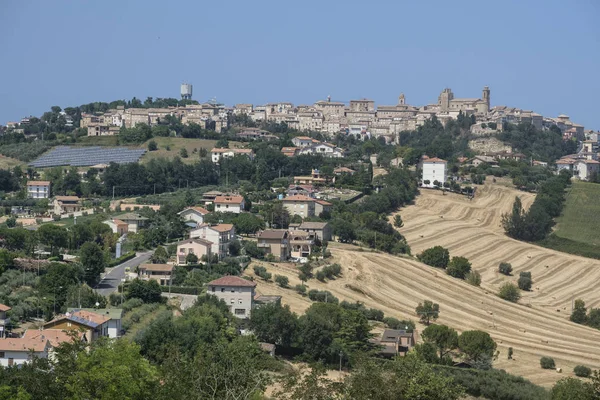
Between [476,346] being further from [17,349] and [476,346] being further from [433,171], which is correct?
[433,171]

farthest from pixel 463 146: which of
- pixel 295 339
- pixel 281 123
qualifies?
pixel 295 339

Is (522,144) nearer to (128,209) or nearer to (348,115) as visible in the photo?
(348,115)

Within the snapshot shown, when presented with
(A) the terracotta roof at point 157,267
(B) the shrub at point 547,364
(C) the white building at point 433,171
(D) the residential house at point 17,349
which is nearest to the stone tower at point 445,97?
(C) the white building at point 433,171

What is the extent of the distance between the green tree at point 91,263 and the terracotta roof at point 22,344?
1232cm

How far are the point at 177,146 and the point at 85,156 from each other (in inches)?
326

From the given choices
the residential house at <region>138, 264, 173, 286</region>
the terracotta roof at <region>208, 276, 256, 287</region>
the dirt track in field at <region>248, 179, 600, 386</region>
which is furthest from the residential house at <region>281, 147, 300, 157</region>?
the terracotta roof at <region>208, 276, 256, 287</region>

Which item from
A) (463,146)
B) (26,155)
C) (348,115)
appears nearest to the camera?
(26,155)

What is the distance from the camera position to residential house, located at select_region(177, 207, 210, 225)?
6106 centimetres

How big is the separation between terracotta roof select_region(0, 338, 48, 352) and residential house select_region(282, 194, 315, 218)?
35.8m

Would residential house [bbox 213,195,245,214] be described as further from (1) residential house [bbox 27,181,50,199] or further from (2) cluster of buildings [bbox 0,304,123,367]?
(2) cluster of buildings [bbox 0,304,123,367]

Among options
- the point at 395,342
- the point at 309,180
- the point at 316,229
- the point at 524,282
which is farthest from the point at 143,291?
the point at 309,180

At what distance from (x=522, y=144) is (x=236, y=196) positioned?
174ft

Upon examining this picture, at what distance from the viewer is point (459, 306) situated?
170 ft

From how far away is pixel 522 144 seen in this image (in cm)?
11256
